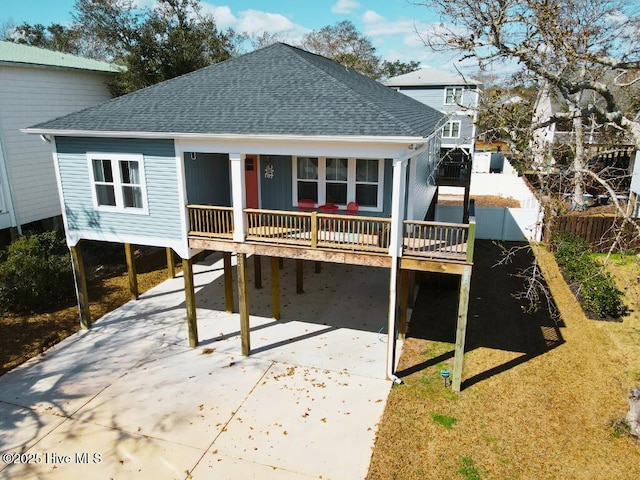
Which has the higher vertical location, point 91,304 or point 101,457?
point 91,304

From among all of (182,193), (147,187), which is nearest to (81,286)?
(147,187)

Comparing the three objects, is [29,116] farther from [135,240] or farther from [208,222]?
[208,222]

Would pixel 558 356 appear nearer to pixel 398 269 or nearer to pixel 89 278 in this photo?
pixel 398 269

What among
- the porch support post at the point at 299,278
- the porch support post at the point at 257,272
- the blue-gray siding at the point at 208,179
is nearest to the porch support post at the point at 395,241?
the blue-gray siding at the point at 208,179

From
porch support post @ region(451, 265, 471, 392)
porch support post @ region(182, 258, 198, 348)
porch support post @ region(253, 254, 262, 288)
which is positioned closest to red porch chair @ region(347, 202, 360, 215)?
porch support post @ region(451, 265, 471, 392)

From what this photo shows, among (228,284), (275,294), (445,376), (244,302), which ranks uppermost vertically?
(244,302)

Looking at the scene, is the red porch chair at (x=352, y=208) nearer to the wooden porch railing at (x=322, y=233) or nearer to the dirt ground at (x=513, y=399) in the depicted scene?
the wooden porch railing at (x=322, y=233)
